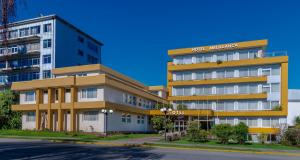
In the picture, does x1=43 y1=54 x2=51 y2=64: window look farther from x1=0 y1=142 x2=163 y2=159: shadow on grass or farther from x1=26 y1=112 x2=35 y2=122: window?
x1=0 y1=142 x2=163 y2=159: shadow on grass

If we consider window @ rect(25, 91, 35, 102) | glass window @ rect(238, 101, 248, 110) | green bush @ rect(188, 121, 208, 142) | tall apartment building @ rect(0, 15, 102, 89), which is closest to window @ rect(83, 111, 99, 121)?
window @ rect(25, 91, 35, 102)

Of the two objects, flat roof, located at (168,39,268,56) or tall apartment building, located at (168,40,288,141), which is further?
flat roof, located at (168,39,268,56)

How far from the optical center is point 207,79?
54.4 metres

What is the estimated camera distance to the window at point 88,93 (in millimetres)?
43469

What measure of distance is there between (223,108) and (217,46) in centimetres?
1093

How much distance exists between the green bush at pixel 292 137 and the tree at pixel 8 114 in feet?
127

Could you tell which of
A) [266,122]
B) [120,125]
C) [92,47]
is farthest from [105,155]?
[92,47]

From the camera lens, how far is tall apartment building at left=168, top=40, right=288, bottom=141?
49219 mm

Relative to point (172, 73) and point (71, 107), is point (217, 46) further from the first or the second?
point (71, 107)

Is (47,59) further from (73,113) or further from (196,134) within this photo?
(196,134)

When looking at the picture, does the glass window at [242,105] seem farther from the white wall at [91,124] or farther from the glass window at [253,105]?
the white wall at [91,124]

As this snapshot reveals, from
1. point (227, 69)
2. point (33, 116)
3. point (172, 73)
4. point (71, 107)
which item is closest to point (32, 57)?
point (33, 116)

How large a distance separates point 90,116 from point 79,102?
2.50 metres

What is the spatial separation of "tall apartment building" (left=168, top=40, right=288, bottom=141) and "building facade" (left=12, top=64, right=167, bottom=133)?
34.9ft
